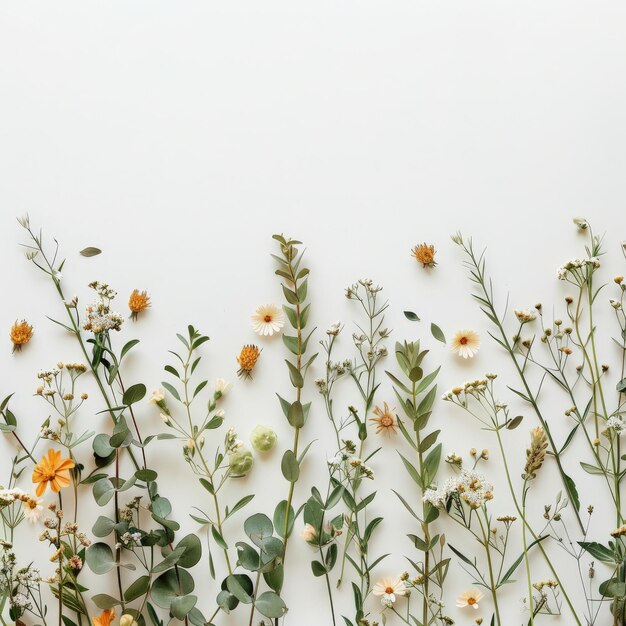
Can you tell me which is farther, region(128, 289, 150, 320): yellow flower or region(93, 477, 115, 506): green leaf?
region(128, 289, 150, 320): yellow flower

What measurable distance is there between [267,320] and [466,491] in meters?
0.59

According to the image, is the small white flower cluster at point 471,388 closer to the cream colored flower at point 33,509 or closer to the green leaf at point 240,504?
the green leaf at point 240,504

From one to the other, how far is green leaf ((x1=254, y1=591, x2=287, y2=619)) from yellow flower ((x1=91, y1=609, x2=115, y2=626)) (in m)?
0.31

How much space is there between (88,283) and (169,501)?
0.56 metres

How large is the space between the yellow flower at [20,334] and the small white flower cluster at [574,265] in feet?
4.19

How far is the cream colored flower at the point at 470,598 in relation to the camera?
1.41 m

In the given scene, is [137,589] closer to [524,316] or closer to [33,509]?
[33,509]

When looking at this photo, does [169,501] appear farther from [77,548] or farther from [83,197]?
[83,197]

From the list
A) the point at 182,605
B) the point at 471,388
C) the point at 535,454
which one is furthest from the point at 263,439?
the point at 535,454

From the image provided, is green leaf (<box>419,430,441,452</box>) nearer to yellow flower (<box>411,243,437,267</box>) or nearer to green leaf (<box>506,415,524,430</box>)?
green leaf (<box>506,415,524,430</box>)

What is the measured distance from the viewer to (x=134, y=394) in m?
1.44

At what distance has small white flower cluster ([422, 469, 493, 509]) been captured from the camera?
135 centimetres

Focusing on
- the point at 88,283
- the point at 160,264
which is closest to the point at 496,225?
the point at 160,264

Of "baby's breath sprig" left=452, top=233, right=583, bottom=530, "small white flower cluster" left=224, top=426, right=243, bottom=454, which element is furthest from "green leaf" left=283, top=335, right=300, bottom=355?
"baby's breath sprig" left=452, top=233, right=583, bottom=530
